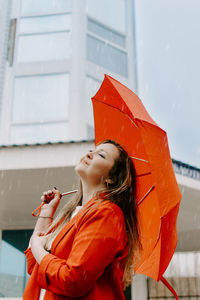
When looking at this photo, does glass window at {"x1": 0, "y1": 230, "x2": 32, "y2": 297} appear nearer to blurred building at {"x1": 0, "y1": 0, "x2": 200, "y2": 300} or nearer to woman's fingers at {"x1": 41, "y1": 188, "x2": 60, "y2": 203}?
blurred building at {"x1": 0, "y1": 0, "x2": 200, "y2": 300}

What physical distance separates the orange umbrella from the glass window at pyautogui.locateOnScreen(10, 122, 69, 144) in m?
9.29

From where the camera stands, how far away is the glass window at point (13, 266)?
9.53m

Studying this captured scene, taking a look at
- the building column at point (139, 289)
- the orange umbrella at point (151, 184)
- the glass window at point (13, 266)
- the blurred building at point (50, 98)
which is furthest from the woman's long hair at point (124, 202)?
the glass window at point (13, 266)

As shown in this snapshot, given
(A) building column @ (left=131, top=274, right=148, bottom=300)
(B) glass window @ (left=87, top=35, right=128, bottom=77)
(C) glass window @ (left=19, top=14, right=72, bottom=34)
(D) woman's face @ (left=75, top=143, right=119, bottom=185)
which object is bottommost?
(A) building column @ (left=131, top=274, right=148, bottom=300)

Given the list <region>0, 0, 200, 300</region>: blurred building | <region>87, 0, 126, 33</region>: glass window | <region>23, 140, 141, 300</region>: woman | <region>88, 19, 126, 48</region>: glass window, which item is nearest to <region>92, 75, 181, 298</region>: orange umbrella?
<region>23, 140, 141, 300</region>: woman

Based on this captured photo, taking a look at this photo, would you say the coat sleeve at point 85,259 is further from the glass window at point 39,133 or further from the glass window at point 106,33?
the glass window at point 106,33

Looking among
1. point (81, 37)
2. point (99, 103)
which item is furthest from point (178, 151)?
point (99, 103)

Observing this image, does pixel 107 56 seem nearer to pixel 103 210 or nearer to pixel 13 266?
pixel 13 266

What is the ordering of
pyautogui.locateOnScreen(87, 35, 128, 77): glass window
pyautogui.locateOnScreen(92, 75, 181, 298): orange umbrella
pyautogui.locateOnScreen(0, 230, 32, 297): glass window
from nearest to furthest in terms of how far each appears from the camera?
pyautogui.locateOnScreen(92, 75, 181, 298): orange umbrella → pyautogui.locateOnScreen(0, 230, 32, 297): glass window → pyautogui.locateOnScreen(87, 35, 128, 77): glass window

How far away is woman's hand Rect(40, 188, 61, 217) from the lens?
2.29 meters

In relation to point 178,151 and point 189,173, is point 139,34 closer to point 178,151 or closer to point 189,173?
point 178,151

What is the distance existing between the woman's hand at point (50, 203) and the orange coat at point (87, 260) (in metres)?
0.40

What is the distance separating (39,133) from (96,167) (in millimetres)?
9832

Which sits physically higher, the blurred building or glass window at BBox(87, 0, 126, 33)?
glass window at BBox(87, 0, 126, 33)
